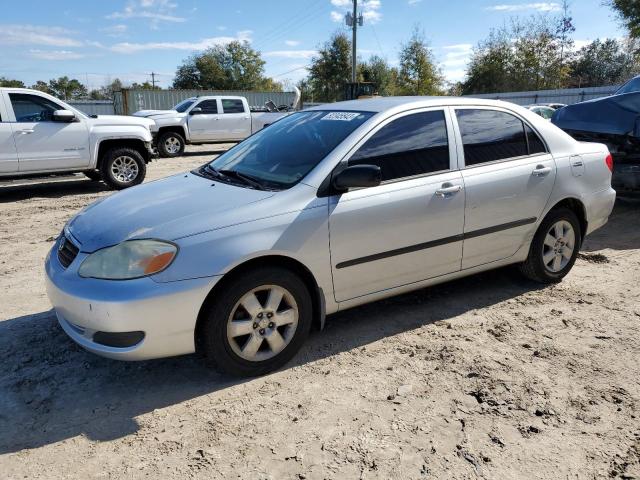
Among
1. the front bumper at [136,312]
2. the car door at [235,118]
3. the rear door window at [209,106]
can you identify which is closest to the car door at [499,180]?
the front bumper at [136,312]

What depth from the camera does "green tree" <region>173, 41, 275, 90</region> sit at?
62312 mm

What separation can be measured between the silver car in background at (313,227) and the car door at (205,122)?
512 inches

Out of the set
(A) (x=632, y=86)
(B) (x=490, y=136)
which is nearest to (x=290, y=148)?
(B) (x=490, y=136)

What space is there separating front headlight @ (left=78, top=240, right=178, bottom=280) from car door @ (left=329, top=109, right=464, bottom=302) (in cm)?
104

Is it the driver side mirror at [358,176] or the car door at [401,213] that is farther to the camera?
the car door at [401,213]

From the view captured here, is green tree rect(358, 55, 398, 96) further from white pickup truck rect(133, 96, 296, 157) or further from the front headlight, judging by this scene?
the front headlight

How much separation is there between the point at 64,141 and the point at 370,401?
27.4ft

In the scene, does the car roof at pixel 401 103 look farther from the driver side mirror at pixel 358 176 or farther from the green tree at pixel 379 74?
the green tree at pixel 379 74

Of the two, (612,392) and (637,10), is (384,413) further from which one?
(637,10)

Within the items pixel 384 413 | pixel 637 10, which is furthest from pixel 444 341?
pixel 637 10

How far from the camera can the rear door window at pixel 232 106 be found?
17391mm

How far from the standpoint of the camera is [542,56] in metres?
39.8

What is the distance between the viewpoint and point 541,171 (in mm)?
4238

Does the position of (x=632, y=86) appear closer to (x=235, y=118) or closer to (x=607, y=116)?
(x=607, y=116)
